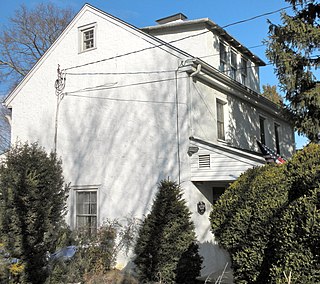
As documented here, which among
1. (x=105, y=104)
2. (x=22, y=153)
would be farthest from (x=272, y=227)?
(x=105, y=104)

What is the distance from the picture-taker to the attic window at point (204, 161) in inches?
403

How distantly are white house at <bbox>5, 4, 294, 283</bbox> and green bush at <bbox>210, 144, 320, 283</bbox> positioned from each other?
441cm

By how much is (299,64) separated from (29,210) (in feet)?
26.9

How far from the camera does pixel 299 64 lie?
10828 mm

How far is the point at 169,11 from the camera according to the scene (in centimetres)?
1619

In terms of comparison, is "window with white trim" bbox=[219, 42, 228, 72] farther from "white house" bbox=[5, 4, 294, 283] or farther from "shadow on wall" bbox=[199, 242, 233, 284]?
"shadow on wall" bbox=[199, 242, 233, 284]

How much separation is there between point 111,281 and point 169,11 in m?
11.5

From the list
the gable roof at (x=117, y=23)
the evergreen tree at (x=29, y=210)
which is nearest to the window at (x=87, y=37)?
the gable roof at (x=117, y=23)

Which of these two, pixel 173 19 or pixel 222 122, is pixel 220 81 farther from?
pixel 173 19

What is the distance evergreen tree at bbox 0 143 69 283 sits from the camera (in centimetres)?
710

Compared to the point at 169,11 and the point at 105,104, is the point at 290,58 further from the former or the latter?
the point at 169,11

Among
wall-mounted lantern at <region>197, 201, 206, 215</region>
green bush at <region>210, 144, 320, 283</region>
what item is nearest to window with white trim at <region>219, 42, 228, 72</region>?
wall-mounted lantern at <region>197, 201, 206, 215</region>

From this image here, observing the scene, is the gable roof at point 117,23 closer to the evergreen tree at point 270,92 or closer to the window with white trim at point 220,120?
the window with white trim at point 220,120

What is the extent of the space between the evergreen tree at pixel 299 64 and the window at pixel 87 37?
6118 millimetres
